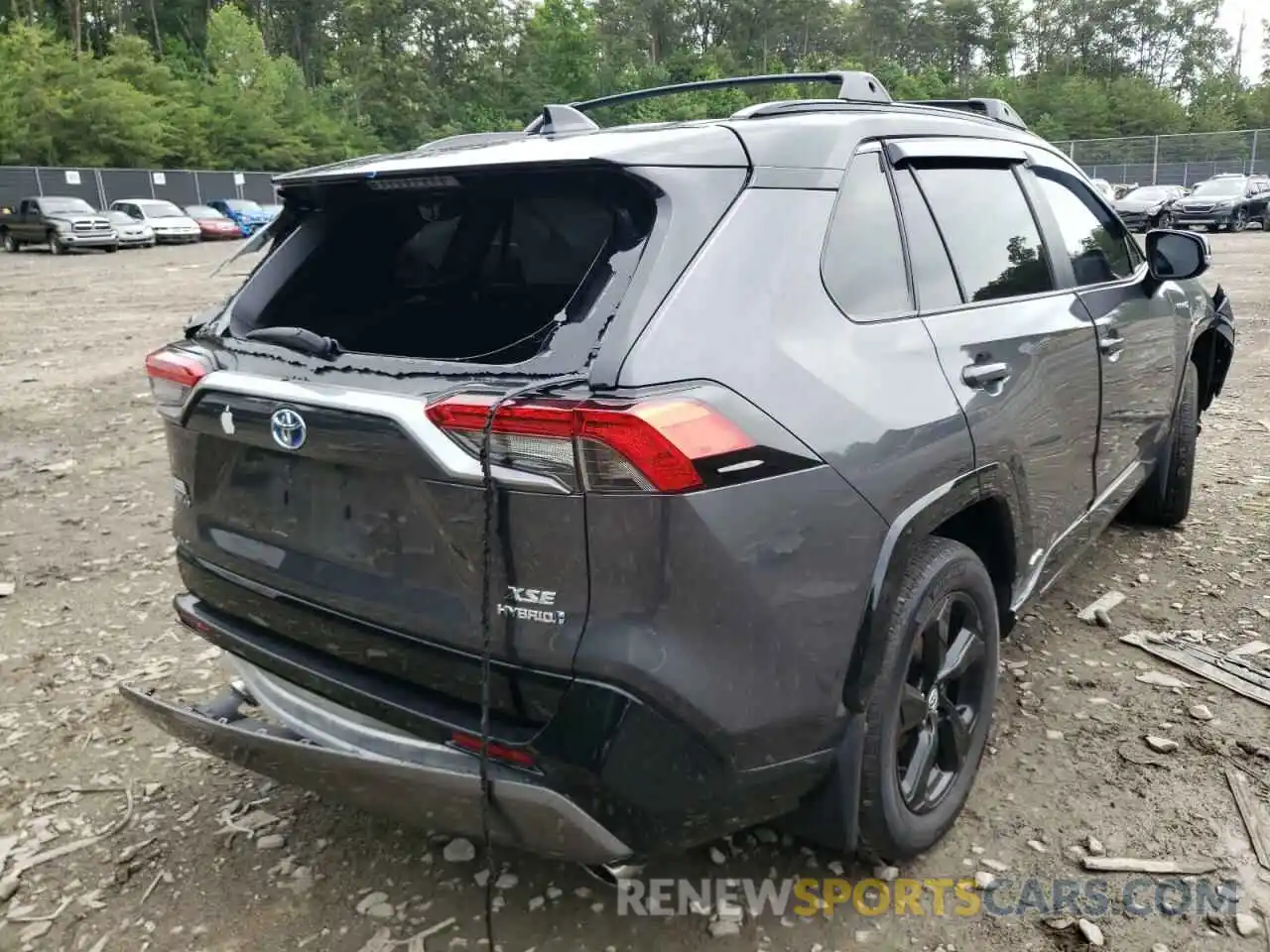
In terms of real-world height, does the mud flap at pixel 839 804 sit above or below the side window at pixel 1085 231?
below

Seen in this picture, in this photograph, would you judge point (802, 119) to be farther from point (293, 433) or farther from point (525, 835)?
point (525, 835)

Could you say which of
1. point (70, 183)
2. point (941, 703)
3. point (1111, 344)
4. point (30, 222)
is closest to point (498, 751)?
point (941, 703)

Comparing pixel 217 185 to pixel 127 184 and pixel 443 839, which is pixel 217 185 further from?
pixel 443 839

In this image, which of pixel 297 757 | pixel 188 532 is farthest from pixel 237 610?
pixel 297 757

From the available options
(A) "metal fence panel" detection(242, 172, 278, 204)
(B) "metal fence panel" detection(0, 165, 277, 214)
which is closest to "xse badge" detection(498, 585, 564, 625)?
(B) "metal fence panel" detection(0, 165, 277, 214)

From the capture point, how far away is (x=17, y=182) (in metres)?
38.6

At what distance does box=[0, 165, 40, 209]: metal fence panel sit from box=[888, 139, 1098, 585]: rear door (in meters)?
43.4

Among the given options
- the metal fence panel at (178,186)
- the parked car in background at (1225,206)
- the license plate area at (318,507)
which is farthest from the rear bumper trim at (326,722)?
the metal fence panel at (178,186)

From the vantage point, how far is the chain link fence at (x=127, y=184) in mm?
38759

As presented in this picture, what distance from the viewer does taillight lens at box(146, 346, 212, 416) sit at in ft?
8.21

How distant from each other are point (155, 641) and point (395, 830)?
68.1 inches

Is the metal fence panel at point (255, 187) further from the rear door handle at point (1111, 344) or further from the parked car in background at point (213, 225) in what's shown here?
the rear door handle at point (1111, 344)

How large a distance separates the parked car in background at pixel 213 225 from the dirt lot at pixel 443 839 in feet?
115

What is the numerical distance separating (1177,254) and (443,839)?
3.54 m
